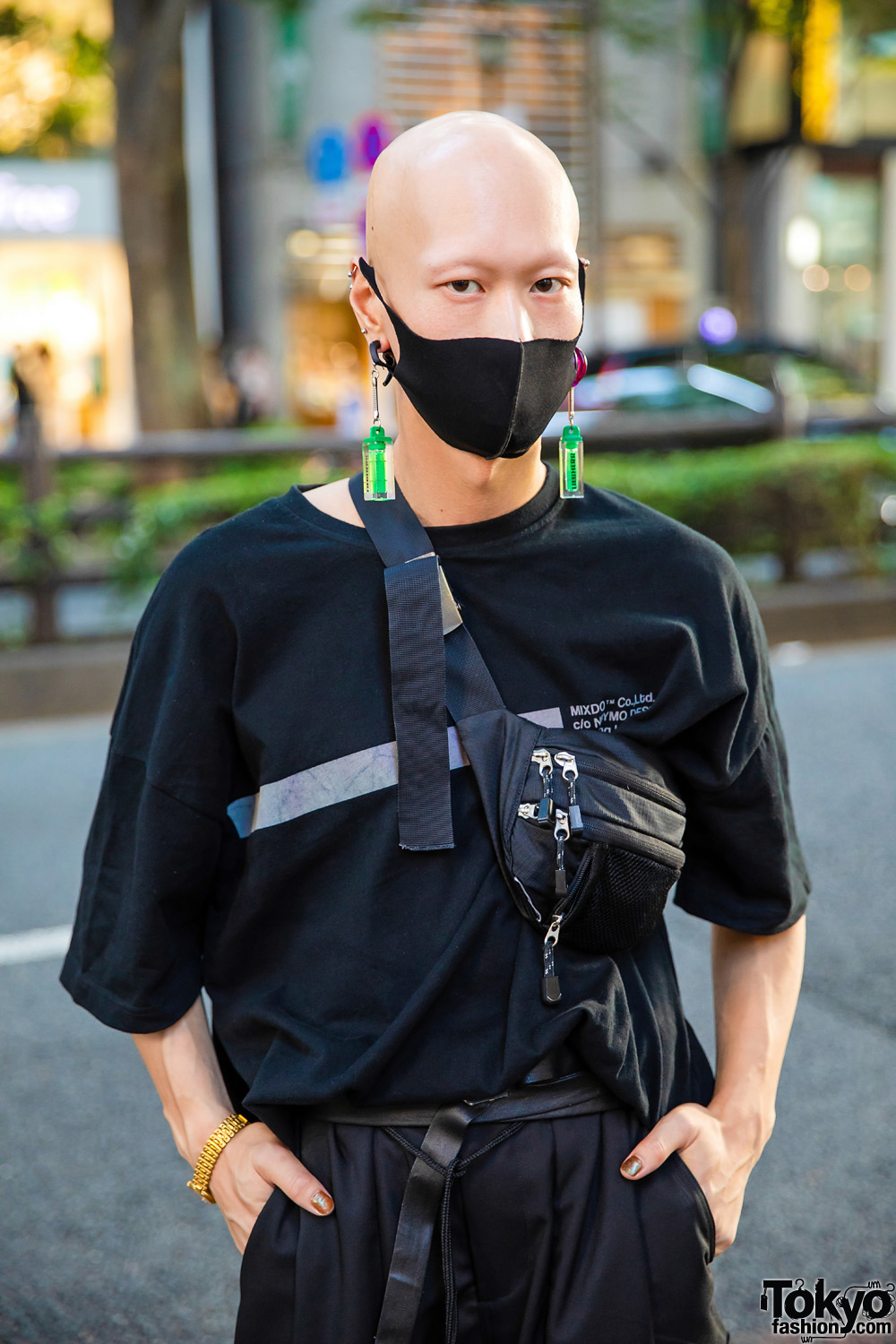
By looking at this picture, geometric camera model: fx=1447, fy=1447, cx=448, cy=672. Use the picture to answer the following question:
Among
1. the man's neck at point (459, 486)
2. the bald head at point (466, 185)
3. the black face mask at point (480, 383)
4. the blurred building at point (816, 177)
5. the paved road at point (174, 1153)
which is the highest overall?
the blurred building at point (816, 177)

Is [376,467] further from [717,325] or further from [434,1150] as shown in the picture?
[717,325]

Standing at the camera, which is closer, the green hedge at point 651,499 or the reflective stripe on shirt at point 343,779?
the reflective stripe on shirt at point 343,779

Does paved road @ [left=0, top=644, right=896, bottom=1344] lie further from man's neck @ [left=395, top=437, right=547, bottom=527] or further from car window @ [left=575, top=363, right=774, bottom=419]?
car window @ [left=575, top=363, right=774, bottom=419]

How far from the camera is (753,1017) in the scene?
1.78 meters

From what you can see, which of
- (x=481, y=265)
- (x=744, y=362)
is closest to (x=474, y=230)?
(x=481, y=265)

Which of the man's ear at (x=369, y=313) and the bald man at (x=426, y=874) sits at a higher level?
the man's ear at (x=369, y=313)

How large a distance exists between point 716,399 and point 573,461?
38.6ft

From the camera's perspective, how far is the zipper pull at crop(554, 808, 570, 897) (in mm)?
1500

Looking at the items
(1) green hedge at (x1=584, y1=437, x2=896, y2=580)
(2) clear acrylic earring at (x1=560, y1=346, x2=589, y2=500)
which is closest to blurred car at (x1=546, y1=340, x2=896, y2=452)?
(1) green hedge at (x1=584, y1=437, x2=896, y2=580)

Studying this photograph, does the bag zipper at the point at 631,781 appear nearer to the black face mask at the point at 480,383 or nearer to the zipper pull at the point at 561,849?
the zipper pull at the point at 561,849

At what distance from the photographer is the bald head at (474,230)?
1.51 metres

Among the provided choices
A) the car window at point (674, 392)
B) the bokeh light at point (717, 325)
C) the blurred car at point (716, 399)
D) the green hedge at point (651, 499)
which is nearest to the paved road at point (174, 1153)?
the green hedge at point (651, 499)

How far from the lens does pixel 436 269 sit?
1.53 metres

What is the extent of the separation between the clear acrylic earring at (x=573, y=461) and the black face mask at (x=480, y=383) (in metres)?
0.05
